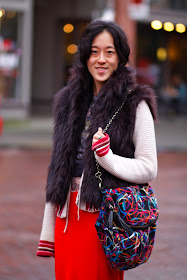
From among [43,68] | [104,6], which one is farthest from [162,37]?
[104,6]

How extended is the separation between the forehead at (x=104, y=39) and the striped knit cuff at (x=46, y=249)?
3.62ft

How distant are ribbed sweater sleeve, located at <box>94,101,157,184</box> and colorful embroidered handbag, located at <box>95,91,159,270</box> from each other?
8 centimetres

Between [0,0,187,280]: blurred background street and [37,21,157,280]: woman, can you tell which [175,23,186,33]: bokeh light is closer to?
[0,0,187,280]: blurred background street

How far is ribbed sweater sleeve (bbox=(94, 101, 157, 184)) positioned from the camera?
3.23 metres

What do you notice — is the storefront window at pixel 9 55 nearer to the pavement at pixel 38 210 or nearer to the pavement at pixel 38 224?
the pavement at pixel 38 210

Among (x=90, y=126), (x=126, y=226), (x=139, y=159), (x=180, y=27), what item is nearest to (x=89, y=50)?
(x=90, y=126)

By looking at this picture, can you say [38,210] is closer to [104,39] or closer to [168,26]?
[104,39]

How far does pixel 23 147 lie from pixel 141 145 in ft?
48.2

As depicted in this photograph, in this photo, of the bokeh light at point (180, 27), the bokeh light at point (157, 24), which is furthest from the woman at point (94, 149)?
the bokeh light at point (180, 27)

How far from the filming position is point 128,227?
3.09 m

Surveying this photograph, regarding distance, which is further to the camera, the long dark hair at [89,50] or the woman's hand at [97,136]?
the long dark hair at [89,50]

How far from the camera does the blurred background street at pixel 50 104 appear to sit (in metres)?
6.70

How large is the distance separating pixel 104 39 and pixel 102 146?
1.97 ft

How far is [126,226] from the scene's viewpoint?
309 centimetres
